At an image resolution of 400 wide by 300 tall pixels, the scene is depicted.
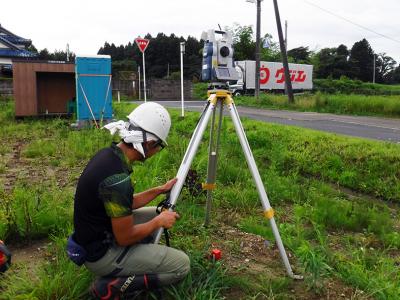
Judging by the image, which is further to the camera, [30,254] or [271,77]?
[271,77]

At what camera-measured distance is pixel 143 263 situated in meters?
2.55

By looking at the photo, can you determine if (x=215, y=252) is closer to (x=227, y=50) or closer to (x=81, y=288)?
(x=81, y=288)

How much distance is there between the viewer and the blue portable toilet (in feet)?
35.4

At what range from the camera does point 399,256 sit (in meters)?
3.98

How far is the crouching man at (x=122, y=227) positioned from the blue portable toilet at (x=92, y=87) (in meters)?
8.35

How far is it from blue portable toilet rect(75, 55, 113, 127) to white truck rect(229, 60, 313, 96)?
19.2 m

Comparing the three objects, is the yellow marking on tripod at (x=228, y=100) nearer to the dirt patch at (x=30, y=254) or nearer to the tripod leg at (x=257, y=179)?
the tripod leg at (x=257, y=179)

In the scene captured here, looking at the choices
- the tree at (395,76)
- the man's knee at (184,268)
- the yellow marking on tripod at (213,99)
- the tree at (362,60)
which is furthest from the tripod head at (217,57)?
the tree at (395,76)

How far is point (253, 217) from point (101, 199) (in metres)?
2.43

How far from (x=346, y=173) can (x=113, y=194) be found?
4873 mm

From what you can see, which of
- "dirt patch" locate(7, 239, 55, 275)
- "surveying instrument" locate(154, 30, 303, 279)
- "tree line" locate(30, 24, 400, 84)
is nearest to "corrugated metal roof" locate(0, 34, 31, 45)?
"tree line" locate(30, 24, 400, 84)

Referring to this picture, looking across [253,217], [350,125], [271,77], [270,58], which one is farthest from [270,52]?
[253,217]

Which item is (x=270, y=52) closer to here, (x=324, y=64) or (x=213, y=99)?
(x=324, y=64)

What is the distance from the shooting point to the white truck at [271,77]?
33.0 meters
